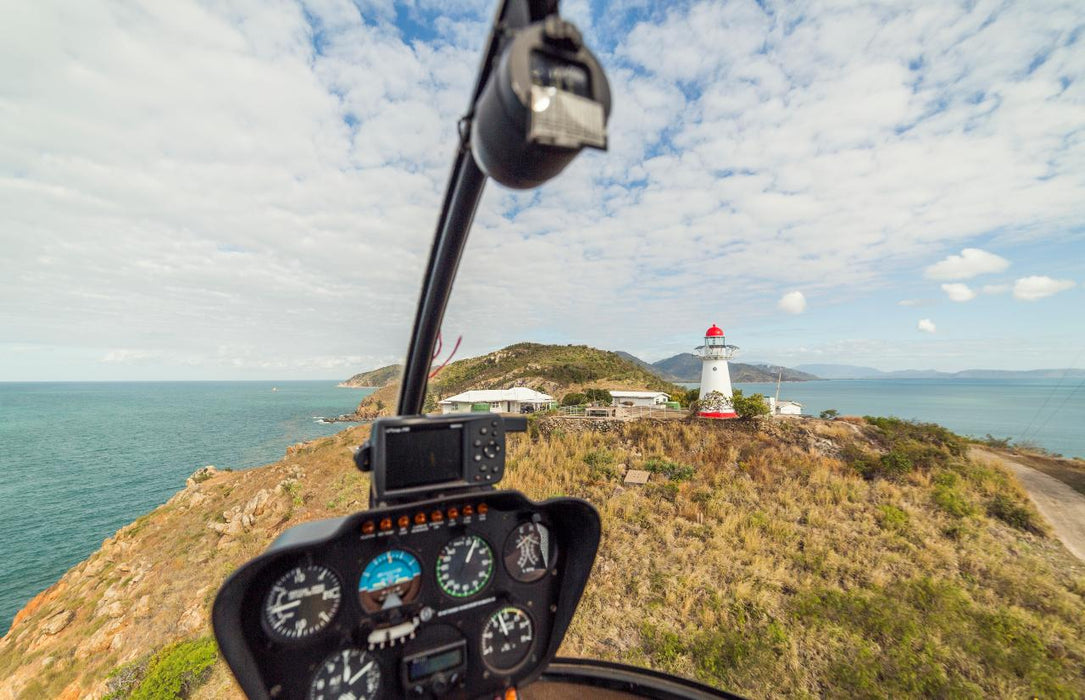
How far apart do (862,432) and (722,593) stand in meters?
11.3

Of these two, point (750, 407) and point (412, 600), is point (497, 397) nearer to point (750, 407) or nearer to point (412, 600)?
point (750, 407)

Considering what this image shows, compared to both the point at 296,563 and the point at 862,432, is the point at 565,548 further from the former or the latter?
the point at 862,432

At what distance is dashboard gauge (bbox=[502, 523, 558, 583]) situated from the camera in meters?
2.36

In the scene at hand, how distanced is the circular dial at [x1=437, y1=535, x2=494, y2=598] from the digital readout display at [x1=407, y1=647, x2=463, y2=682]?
0.88ft

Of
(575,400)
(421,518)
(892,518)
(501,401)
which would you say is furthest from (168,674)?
(575,400)

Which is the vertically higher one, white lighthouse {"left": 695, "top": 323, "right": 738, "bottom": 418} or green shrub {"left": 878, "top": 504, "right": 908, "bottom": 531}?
white lighthouse {"left": 695, "top": 323, "right": 738, "bottom": 418}

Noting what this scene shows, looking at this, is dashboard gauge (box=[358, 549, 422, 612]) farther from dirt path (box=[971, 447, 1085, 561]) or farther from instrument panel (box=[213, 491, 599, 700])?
dirt path (box=[971, 447, 1085, 561])

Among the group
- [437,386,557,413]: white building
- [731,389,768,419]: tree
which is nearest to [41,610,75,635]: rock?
[437,386,557,413]: white building

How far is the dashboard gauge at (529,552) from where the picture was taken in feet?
7.75

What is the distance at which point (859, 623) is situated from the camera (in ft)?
17.2

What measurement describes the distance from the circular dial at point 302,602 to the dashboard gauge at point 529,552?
0.90 m

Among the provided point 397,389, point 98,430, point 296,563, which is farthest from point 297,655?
point 98,430

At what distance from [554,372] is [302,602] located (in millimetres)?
34995

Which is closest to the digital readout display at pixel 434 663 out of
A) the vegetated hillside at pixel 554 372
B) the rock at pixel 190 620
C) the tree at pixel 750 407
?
the rock at pixel 190 620
